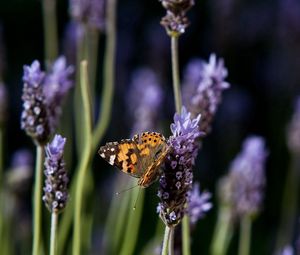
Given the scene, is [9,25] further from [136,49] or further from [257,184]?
[257,184]

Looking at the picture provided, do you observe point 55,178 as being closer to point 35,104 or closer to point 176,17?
point 35,104

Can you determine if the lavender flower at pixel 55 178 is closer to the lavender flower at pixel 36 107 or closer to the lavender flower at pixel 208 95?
the lavender flower at pixel 36 107

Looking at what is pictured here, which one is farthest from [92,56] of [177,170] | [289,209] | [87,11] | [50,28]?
[177,170]

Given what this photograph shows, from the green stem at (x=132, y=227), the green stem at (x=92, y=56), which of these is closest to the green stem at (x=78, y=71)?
the green stem at (x=92, y=56)

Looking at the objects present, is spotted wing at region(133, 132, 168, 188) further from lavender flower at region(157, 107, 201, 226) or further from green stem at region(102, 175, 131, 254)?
green stem at region(102, 175, 131, 254)

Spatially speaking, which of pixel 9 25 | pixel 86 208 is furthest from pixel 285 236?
pixel 9 25

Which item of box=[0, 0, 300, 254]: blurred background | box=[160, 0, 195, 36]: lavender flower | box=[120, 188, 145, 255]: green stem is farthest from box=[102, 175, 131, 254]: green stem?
box=[160, 0, 195, 36]: lavender flower
